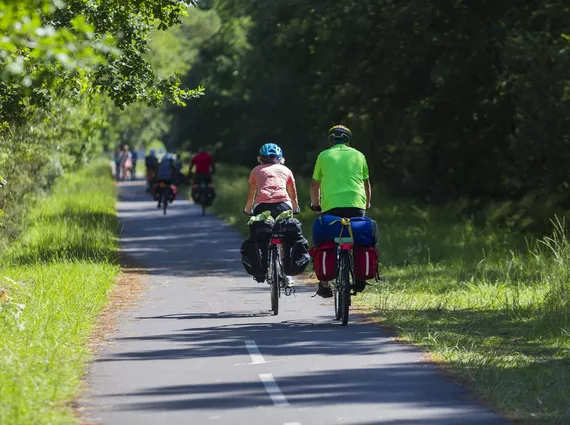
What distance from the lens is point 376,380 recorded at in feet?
34.3

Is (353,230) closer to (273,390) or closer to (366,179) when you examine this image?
(366,179)

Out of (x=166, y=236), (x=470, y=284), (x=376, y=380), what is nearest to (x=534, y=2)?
(x=166, y=236)

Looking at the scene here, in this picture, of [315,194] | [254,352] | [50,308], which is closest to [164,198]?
[50,308]

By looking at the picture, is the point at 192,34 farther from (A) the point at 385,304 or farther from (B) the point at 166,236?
(A) the point at 385,304

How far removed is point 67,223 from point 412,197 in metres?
19.0

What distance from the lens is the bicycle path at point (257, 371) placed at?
9078 millimetres

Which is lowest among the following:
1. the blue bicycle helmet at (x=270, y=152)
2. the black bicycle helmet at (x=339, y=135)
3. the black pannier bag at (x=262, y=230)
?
the black pannier bag at (x=262, y=230)

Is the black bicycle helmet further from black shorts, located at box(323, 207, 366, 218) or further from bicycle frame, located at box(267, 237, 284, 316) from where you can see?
bicycle frame, located at box(267, 237, 284, 316)

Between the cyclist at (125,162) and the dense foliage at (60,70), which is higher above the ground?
the dense foliage at (60,70)

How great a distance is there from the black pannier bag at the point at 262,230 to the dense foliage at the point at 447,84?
1325 centimetres

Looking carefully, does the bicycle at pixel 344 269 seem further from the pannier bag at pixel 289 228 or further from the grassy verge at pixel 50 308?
the grassy verge at pixel 50 308

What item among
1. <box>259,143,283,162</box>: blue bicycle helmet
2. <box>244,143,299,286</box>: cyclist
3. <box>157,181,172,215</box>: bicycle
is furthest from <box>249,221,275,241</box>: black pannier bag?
<box>157,181,172,215</box>: bicycle

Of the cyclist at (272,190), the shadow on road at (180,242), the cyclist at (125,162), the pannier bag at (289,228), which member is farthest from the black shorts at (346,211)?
the cyclist at (125,162)

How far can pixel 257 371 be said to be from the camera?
36.0 feet
